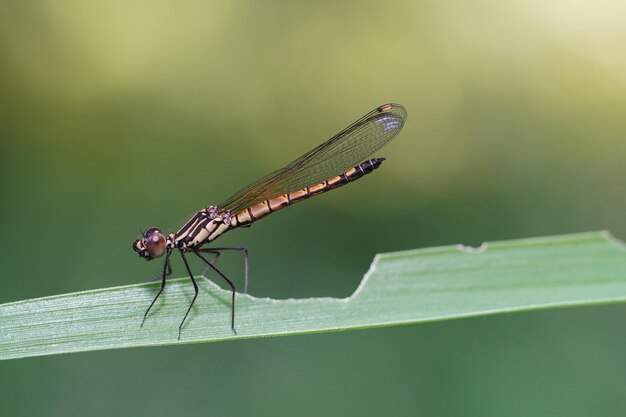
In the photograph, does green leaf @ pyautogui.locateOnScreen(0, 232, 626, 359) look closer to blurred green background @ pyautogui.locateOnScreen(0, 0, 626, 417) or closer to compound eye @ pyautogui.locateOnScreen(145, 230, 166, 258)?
compound eye @ pyautogui.locateOnScreen(145, 230, 166, 258)

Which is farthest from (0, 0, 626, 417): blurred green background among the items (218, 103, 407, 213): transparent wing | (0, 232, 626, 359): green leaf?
(0, 232, 626, 359): green leaf

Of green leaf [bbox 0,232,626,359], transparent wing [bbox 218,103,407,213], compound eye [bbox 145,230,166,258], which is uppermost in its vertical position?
transparent wing [bbox 218,103,407,213]

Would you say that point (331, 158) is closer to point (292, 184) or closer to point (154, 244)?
point (292, 184)

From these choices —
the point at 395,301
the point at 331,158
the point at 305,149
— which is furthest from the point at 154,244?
the point at 305,149

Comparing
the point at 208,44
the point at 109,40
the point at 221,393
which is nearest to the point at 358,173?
the point at 221,393

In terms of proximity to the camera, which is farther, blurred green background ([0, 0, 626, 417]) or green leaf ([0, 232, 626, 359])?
blurred green background ([0, 0, 626, 417])

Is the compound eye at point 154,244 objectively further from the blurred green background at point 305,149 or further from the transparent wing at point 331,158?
the blurred green background at point 305,149
